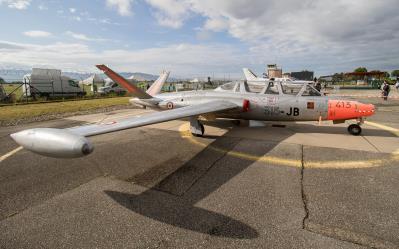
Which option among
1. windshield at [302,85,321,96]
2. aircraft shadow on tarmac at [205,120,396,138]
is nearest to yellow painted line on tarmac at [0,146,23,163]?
aircraft shadow on tarmac at [205,120,396,138]

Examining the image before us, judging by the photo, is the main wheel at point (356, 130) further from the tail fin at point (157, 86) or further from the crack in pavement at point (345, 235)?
the tail fin at point (157, 86)

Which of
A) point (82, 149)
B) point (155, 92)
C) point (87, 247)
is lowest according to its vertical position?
point (87, 247)

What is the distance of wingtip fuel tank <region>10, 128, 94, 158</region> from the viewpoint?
353 cm

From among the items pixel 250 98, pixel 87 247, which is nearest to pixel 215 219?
pixel 87 247

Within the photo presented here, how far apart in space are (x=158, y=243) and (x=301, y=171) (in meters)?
4.03

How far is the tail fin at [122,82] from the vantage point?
444 inches

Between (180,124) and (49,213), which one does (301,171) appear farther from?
(180,124)

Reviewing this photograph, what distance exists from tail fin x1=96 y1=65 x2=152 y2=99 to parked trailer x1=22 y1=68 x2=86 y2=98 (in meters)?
22.5

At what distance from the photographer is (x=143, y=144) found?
8.56 meters

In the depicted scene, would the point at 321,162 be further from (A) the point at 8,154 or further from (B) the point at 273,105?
(A) the point at 8,154

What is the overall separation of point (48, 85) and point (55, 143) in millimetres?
31562

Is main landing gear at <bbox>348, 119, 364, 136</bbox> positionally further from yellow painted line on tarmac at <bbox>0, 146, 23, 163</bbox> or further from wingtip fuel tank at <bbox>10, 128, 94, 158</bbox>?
yellow painted line on tarmac at <bbox>0, 146, 23, 163</bbox>

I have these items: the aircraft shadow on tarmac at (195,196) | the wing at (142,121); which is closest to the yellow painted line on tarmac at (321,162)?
the aircraft shadow on tarmac at (195,196)

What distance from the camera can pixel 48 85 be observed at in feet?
98.0
